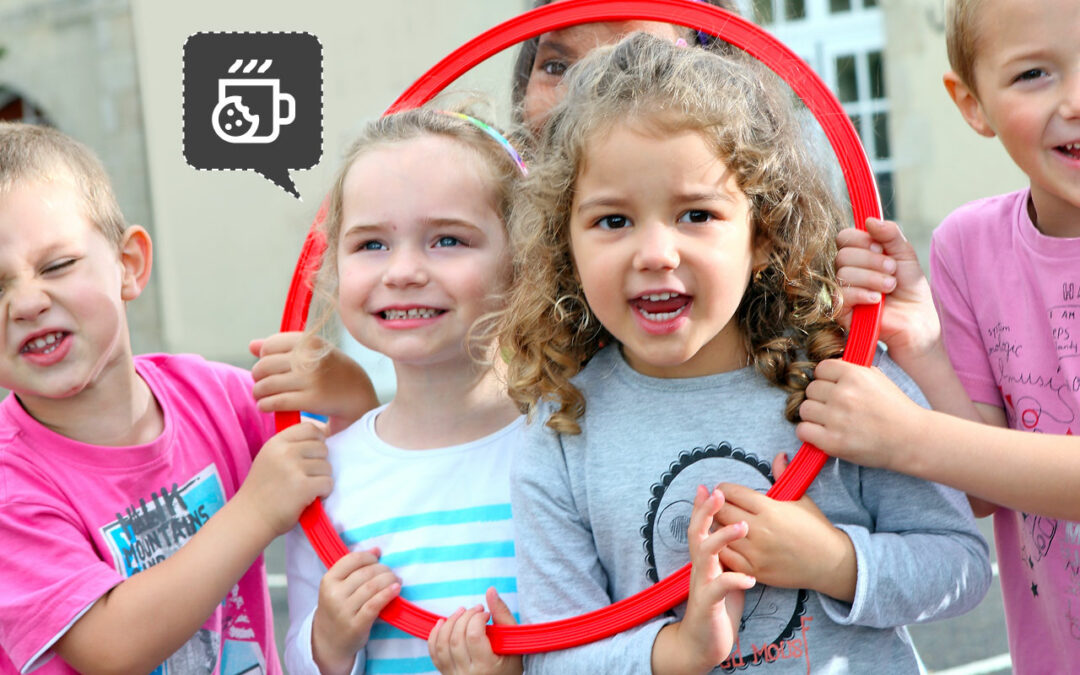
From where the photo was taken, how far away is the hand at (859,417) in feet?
5.57

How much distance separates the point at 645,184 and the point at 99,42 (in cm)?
1154

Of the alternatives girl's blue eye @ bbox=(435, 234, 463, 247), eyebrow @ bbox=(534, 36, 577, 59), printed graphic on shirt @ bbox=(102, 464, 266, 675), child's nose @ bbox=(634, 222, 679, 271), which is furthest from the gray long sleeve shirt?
eyebrow @ bbox=(534, 36, 577, 59)

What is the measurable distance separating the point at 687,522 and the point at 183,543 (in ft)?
3.37

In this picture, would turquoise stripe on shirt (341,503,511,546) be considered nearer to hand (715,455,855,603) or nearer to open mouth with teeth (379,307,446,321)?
open mouth with teeth (379,307,446,321)

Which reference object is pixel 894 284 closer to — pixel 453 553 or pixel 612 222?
pixel 612 222

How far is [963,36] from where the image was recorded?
1903 millimetres

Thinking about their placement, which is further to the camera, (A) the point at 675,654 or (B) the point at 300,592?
(B) the point at 300,592

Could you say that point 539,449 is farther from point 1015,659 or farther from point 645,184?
point 1015,659

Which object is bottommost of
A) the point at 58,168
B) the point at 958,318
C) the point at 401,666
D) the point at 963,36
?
the point at 401,666

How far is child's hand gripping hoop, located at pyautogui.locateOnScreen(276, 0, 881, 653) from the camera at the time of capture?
1746 millimetres

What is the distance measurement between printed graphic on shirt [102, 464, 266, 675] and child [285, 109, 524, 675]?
0.18m

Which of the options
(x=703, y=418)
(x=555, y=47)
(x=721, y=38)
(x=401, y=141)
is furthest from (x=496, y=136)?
(x=703, y=418)

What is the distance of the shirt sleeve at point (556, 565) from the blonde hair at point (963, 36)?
968 millimetres

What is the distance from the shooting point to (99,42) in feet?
38.7
